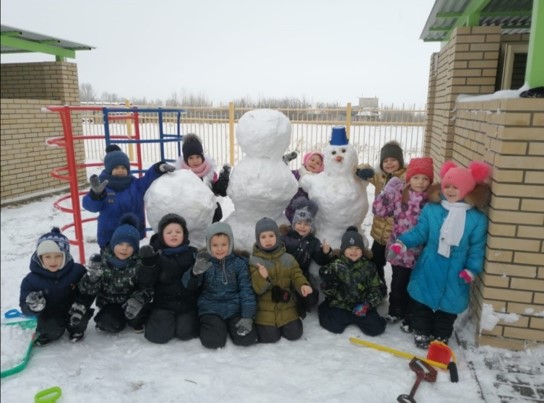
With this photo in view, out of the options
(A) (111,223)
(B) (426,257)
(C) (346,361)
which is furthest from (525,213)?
(A) (111,223)

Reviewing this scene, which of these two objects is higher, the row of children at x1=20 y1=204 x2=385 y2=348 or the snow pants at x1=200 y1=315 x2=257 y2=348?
the row of children at x1=20 y1=204 x2=385 y2=348

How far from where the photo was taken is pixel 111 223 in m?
3.98

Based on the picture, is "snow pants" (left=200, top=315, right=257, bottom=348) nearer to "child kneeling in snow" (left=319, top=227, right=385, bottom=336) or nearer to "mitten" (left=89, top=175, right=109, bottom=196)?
"child kneeling in snow" (left=319, top=227, right=385, bottom=336)

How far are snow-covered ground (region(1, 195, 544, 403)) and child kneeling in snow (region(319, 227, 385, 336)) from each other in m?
0.11

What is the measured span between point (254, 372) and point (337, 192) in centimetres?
168

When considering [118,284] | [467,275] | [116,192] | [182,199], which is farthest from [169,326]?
[467,275]

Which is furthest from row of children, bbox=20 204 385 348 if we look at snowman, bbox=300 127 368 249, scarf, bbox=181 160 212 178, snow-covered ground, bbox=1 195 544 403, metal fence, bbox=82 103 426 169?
metal fence, bbox=82 103 426 169

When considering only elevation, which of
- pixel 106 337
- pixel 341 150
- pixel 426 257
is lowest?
pixel 106 337

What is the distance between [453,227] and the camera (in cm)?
297

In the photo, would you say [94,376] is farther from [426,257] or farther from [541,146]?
[541,146]

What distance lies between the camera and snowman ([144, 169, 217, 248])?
12.2 feet

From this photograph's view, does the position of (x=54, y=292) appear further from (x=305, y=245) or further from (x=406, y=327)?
(x=406, y=327)

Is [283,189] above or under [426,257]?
above

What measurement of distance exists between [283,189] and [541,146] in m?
1.90
